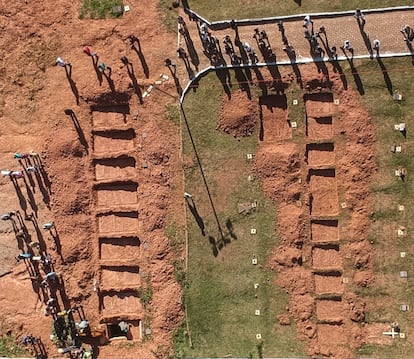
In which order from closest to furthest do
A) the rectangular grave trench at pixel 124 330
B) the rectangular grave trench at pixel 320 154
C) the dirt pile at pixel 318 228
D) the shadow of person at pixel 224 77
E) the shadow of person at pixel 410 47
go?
the shadow of person at pixel 410 47
the dirt pile at pixel 318 228
the rectangular grave trench at pixel 320 154
the shadow of person at pixel 224 77
the rectangular grave trench at pixel 124 330

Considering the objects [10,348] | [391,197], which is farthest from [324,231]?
[10,348]

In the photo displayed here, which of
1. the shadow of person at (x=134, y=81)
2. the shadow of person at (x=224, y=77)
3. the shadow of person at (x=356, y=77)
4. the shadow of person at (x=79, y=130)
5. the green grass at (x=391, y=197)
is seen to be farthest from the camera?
the shadow of person at (x=79, y=130)

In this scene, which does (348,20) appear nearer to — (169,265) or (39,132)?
(169,265)

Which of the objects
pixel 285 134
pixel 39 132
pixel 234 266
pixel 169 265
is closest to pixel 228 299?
pixel 234 266

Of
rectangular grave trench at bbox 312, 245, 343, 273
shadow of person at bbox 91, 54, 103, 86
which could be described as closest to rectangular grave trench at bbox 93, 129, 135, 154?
shadow of person at bbox 91, 54, 103, 86

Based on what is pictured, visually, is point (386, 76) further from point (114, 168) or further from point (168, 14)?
point (114, 168)

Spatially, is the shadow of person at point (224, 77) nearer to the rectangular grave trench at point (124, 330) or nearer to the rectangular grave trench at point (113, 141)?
the rectangular grave trench at point (113, 141)

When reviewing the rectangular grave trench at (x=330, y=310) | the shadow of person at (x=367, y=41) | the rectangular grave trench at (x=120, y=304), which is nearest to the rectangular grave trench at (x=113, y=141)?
the rectangular grave trench at (x=120, y=304)
